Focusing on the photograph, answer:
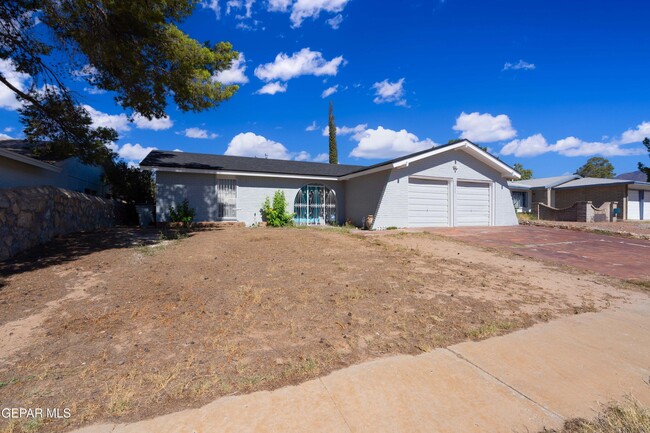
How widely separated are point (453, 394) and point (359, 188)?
14687mm

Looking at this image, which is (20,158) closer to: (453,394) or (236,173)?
(236,173)

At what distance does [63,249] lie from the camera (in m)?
7.88

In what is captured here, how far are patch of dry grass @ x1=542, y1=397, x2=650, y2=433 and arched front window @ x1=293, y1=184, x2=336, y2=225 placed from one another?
602 inches

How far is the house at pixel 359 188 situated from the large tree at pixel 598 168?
5346 cm

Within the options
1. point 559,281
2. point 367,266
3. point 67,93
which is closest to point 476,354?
point 367,266

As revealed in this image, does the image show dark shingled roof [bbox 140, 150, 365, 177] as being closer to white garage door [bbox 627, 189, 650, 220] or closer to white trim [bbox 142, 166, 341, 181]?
white trim [bbox 142, 166, 341, 181]

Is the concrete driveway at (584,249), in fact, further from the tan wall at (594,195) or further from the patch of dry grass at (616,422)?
the tan wall at (594,195)

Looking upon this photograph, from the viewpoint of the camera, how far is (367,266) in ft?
22.2

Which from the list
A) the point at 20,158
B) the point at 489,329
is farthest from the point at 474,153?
the point at 20,158

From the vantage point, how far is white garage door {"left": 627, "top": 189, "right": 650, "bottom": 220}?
77.1 feet

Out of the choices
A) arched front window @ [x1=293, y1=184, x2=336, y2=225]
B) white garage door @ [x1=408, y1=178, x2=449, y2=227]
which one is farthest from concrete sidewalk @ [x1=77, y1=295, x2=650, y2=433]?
arched front window @ [x1=293, y1=184, x2=336, y2=225]

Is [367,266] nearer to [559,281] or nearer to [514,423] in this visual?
[559,281]

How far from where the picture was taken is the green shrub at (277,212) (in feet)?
52.2

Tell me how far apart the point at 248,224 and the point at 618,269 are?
13691mm
